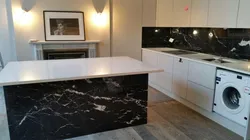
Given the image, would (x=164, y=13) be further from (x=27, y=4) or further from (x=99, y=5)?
(x=27, y=4)

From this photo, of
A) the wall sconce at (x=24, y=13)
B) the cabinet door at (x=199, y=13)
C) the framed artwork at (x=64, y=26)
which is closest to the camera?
the cabinet door at (x=199, y=13)

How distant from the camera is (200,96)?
3.32 meters

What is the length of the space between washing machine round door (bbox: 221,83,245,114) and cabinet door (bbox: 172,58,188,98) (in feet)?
2.67

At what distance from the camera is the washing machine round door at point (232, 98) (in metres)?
2.67

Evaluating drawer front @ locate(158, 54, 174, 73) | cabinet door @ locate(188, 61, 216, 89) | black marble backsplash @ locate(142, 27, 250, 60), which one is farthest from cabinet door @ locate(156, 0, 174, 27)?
cabinet door @ locate(188, 61, 216, 89)

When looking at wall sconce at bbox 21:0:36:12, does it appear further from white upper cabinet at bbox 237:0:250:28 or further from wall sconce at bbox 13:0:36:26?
white upper cabinet at bbox 237:0:250:28

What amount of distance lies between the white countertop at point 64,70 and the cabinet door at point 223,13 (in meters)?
1.37

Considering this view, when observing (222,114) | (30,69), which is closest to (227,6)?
(222,114)

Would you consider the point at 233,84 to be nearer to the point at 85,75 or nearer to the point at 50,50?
the point at 85,75

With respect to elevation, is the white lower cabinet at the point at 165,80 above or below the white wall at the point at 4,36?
below

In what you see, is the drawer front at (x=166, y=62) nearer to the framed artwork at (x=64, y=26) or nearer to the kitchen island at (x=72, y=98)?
the kitchen island at (x=72, y=98)

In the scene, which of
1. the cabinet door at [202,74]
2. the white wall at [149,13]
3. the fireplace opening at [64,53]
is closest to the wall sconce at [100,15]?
the fireplace opening at [64,53]

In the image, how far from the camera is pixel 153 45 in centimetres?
516

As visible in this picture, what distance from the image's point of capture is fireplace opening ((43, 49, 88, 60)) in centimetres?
433
